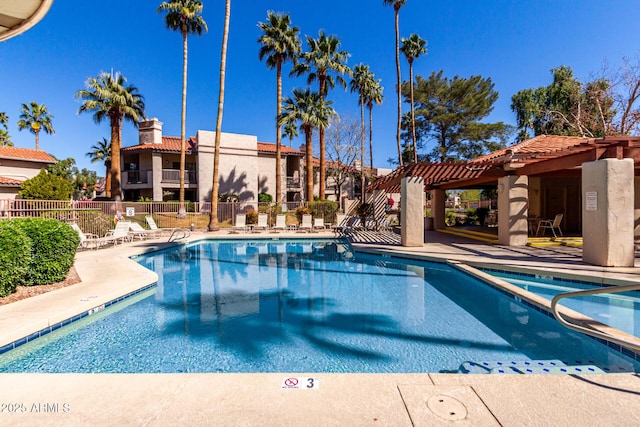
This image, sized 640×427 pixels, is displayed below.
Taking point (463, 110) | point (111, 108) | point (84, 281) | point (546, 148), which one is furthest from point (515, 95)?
point (84, 281)

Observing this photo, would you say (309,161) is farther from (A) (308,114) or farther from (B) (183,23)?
(B) (183,23)

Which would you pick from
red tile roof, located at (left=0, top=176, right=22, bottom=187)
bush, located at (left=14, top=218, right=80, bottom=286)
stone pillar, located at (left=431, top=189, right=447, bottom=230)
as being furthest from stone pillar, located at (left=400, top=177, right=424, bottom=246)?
red tile roof, located at (left=0, top=176, right=22, bottom=187)

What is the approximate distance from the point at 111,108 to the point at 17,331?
24825mm

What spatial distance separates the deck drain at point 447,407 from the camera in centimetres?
235

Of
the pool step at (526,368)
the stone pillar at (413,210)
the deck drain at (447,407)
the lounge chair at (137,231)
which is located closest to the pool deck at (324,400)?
the deck drain at (447,407)

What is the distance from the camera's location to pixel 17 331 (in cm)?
409

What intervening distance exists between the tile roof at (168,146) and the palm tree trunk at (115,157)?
1960 mm

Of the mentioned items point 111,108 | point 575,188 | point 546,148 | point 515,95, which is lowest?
point 575,188

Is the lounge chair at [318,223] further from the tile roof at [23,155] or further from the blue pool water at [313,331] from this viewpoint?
the tile roof at [23,155]

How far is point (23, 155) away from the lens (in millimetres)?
24062

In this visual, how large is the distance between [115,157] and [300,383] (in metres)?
26.5

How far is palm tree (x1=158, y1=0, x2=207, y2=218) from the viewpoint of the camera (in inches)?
879

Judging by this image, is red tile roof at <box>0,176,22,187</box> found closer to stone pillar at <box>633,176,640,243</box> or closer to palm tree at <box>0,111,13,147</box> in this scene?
palm tree at <box>0,111,13,147</box>

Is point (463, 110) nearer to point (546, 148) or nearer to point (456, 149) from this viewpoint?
point (456, 149)
